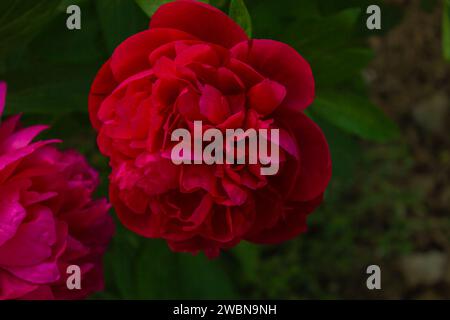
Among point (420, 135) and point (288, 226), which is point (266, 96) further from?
point (420, 135)

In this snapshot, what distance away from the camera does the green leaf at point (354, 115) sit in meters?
0.78

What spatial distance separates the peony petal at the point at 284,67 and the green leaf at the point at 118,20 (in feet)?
0.61

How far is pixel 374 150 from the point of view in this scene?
162 centimetres

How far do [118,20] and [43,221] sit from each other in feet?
0.72

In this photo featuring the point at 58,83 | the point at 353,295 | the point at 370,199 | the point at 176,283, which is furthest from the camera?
the point at 370,199

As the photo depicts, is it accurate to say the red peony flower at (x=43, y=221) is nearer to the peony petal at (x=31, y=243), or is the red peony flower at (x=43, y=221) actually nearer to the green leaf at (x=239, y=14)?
the peony petal at (x=31, y=243)

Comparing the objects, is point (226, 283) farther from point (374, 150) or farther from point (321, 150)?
point (374, 150)

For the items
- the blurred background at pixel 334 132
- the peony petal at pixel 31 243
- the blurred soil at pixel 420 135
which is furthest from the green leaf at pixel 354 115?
the blurred soil at pixel 420 135

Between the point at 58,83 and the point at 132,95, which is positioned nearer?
the point at 132,95

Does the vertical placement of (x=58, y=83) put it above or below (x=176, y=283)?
above

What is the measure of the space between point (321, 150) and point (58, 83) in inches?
13.4

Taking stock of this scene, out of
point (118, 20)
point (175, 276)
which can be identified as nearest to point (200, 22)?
point (118, 20)

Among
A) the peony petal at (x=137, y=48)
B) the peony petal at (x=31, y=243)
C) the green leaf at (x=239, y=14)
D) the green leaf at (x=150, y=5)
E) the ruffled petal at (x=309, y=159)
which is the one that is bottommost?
the peony petal at (x=31, y=243)

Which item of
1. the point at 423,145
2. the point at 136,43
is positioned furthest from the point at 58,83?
the point at 423,145
